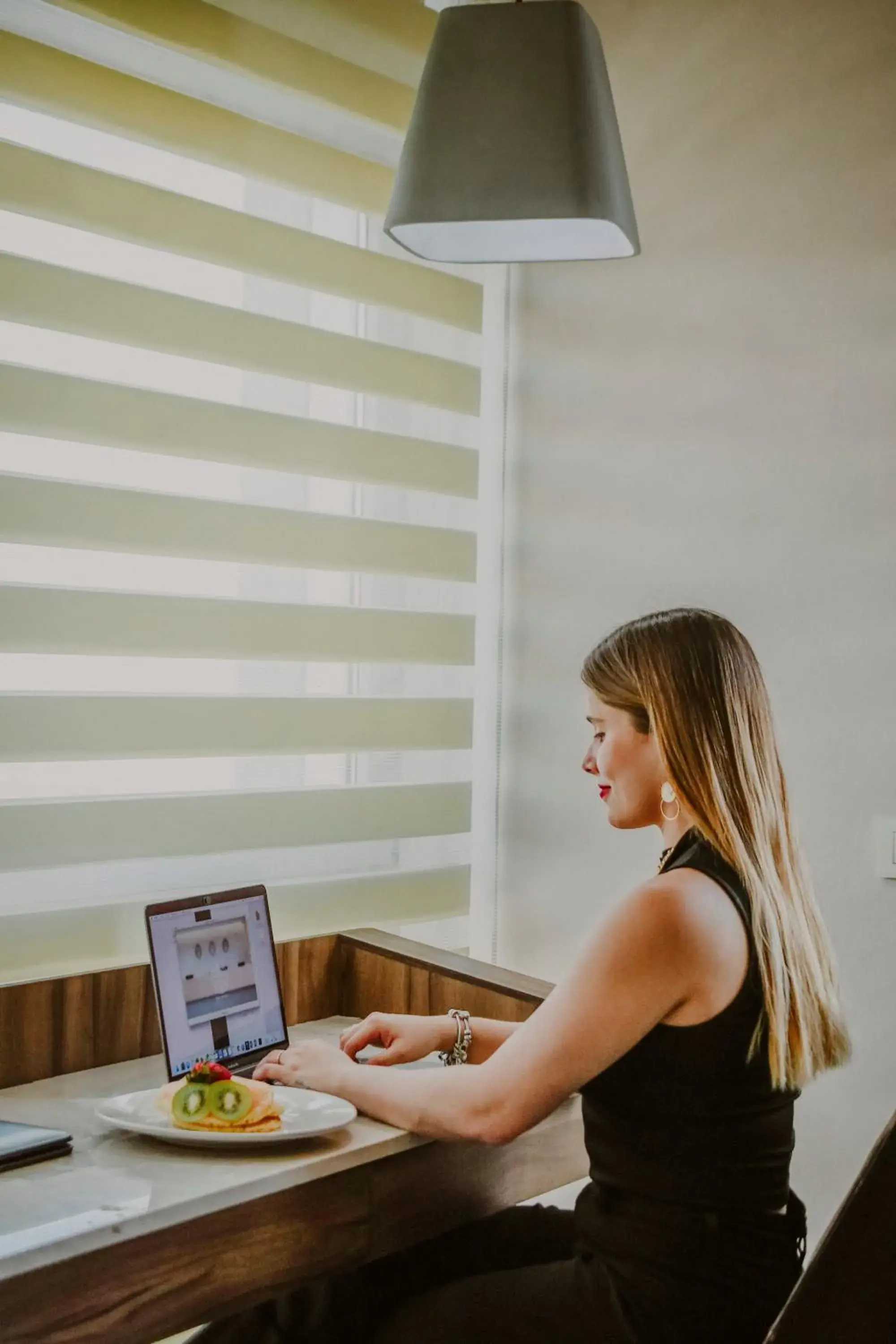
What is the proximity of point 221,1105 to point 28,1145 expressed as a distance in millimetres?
199

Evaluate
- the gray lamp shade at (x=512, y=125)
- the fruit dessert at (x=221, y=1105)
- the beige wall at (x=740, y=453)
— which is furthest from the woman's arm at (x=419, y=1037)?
Result: the gray lamp shade at (x=512, y=125)

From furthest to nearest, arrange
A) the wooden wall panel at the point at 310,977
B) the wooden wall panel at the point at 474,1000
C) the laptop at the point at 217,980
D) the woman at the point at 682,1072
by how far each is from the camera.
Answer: the wooden wall panel at the point at 310,977, the wooden wall panel at the point at 474,1000, the laptop at the point at 217,980, the woman at the point at 682,1072

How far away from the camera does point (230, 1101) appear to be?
52.9 inches

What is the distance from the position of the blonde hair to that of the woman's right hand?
48cm

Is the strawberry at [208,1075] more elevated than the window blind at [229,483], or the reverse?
the window blind at [229,483]

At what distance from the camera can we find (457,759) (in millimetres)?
2312

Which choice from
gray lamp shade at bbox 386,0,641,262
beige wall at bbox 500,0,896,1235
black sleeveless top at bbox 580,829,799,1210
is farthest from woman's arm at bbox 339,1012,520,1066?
gray lamp shade at bbox 386,0,641,262

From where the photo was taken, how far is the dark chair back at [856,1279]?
0.81 metres

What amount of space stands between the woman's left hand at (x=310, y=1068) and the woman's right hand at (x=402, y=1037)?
7 centimetres

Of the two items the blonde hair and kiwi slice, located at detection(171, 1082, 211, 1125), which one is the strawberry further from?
the blonde hair

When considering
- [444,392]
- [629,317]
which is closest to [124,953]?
[444,392]

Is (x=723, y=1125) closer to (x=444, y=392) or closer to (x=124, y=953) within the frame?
(x=124, y=953)

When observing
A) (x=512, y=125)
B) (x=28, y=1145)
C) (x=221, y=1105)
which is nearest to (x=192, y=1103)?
(x=221, y=1105)

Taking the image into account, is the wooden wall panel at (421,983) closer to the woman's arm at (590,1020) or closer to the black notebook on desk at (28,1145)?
the woman's arm at (590,1020)
